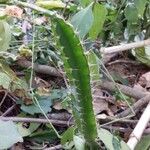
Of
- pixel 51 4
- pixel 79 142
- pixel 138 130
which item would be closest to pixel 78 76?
pixel 79 142

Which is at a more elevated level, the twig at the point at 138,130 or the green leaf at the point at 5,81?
the green leaf at the point at 5,81

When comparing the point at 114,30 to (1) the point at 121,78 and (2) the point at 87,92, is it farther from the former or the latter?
(2) the point at 87,92

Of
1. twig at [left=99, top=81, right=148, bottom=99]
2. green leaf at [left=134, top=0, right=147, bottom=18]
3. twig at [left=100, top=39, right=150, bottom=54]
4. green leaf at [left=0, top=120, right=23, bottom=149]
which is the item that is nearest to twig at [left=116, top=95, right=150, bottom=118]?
twig at [left=99, top=81, right=148, bottom=99]

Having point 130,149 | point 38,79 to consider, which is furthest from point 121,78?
point 130,149

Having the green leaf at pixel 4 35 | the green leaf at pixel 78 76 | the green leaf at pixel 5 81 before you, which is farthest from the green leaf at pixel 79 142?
the green leaf at pixel 4 35

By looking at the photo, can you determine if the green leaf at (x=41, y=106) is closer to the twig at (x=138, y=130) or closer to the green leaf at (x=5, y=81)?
the green leaf at (x=5, y=81)

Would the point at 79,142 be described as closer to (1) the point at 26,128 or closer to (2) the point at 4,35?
(1) the point at 26,128
